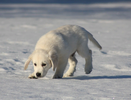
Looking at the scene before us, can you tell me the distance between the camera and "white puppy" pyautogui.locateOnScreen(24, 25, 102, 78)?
167 inches

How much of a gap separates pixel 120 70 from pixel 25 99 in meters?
2.67

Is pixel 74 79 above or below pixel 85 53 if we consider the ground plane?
below

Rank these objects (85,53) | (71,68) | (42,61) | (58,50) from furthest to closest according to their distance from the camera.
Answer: (71,68)
(85,53)
(58,50)
(42,61)

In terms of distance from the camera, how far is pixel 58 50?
4496 millimetres

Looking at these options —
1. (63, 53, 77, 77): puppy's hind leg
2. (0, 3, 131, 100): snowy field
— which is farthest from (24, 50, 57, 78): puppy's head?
(63, 53, 77, 77): puppy's hind leg

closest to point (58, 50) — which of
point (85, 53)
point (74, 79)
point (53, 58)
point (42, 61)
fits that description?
point (53, 58)

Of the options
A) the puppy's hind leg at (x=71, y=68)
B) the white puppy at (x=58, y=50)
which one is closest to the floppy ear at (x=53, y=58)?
the white puppy at (x=58, y=50)

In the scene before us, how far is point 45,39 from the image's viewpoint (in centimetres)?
461

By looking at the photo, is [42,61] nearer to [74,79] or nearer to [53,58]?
[53,58]

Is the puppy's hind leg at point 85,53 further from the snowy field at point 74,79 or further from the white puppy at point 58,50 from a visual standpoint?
the snowy field at point 74,79

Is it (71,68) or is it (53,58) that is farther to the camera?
(71,68)

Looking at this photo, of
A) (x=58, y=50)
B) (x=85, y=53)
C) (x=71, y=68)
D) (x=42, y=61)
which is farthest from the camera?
(x=71, y=68)

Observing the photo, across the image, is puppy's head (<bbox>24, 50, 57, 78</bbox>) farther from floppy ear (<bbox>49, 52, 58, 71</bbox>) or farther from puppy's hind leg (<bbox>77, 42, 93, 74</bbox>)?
puppy's hind leg (<bbox>77, 42, 93, 74</bbox>)

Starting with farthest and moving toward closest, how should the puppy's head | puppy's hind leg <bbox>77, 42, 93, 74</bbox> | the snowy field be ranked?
1. puppy's hind leg <bbox>77, 42, 93, 74</bbox>
2. the puppy's head
3. the snowy field
